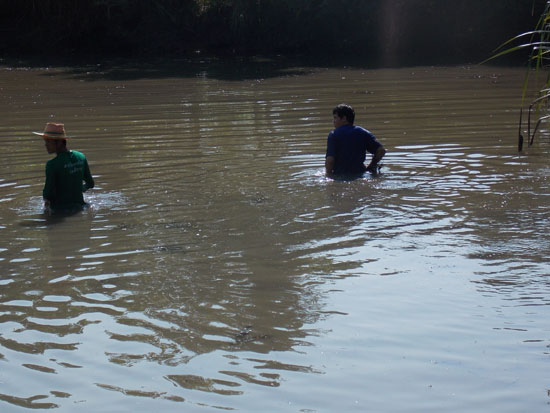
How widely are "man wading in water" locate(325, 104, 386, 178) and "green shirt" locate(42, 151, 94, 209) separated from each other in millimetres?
3029

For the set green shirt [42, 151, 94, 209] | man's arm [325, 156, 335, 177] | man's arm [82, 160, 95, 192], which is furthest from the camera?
man's arm [325, 156, 335, 177]

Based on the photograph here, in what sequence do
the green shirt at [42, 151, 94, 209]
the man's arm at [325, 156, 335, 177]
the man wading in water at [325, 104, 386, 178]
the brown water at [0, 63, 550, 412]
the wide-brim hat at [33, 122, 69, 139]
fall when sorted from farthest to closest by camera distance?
the man wading in water at [325, 104, 386, 178], the man's arm at [325, 156, 335, 177], the green shirt at [42, 151, 94, 209], the wide-brim hat at [33, 122, 69, 139], the brown water at [0, 63, 550, 412]

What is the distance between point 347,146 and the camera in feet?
36.1

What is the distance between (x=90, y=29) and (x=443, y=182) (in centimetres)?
2570

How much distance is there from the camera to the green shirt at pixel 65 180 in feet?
31.4

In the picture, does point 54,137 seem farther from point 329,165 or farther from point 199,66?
point 199,66

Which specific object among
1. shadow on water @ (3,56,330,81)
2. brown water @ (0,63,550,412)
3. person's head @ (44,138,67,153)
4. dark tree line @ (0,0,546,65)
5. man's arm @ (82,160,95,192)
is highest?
dark tree line @ (0,0,546,65)

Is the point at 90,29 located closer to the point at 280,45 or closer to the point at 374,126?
the point at 280,45

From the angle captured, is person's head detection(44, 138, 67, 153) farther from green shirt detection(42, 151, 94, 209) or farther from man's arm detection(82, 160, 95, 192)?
man's arm detection(82, 160, 95, 192)

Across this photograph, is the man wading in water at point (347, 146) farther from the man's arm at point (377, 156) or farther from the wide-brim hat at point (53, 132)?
the wide-brim hat at point (53, 132)

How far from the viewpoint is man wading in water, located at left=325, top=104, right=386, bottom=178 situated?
10.9 metres

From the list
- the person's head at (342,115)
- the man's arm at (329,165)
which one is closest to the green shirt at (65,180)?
the man's arm at (329,165)

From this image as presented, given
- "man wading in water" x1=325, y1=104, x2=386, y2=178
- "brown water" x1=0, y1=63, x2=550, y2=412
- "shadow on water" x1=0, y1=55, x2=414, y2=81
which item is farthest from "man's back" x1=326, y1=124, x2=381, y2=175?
"shadow on water" x1=0, y1=55, x2=414, y2=81

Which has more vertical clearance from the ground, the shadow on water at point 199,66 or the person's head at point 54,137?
the shadow on water at point 199,66
